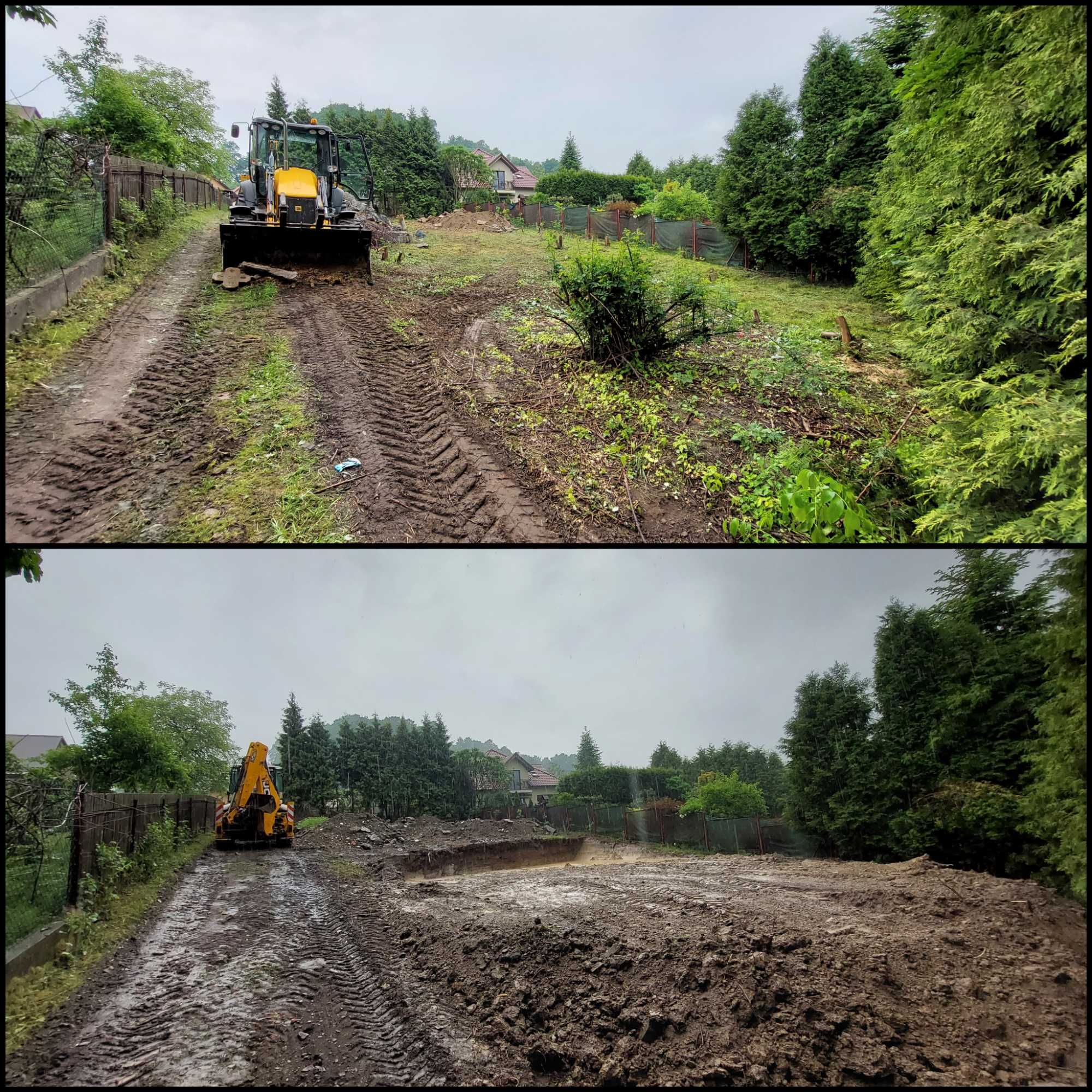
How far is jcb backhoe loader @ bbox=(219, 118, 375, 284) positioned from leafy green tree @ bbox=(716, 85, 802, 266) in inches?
320

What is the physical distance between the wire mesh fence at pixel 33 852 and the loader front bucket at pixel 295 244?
7.78 meters

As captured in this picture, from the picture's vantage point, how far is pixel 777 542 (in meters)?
4.86

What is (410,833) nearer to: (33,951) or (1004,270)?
(33,951)

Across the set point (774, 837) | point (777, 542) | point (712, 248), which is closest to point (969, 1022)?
point (777, 542)

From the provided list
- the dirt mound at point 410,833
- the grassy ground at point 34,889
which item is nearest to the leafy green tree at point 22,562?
the grassy ground at point 34,889

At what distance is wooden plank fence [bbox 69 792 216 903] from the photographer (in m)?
5.66

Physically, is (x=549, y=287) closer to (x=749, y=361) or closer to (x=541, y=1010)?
(x=749, y=361)

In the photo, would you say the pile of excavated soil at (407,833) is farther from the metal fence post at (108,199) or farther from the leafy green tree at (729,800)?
the metal fence post at (108,199)

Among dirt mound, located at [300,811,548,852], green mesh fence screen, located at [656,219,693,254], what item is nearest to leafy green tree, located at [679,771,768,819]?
dirt mound, located at [300,811,548,852]

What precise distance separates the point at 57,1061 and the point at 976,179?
786cm

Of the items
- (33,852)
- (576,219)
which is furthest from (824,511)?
(576,219)

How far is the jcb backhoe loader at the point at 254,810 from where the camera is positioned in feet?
34.5

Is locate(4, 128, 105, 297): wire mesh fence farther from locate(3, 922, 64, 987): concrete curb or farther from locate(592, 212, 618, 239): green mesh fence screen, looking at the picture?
locate(592, 212, 618, 239): green mesh fence screen

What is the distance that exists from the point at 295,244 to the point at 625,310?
5.95 m
